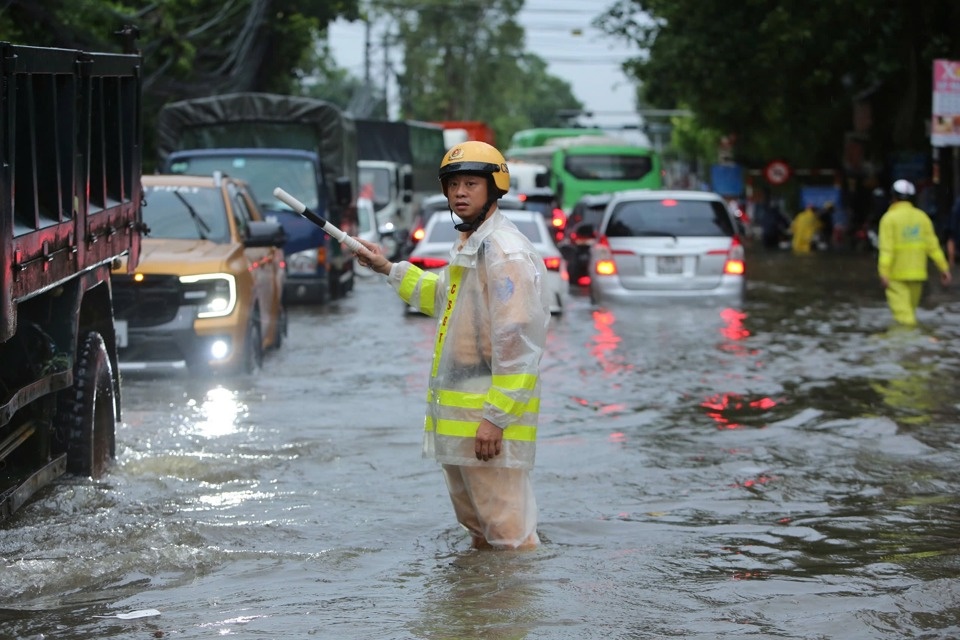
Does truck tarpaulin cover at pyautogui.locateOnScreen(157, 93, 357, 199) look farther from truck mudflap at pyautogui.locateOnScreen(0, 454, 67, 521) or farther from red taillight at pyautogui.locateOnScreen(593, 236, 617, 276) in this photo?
truck mudflap at pyautogui.locateOnScreen(0, 454, 67, 521)

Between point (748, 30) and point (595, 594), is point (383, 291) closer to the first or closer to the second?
point (748, 30)

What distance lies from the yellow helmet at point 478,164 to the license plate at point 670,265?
44.0 feet

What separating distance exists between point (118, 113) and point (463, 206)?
10.4 feet

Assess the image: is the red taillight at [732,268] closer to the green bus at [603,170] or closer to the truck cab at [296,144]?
the truck cab at [296,144]

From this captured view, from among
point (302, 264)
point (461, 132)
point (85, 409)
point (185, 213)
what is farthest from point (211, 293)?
point (461, 132)

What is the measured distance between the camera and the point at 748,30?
35656 millimetres

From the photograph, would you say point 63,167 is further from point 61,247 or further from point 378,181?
point 378,181

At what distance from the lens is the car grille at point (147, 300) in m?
12.7

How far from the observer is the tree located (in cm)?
8944

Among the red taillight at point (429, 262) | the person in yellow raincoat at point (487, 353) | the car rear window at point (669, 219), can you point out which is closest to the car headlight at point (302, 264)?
the red taillight at point (429, 262)

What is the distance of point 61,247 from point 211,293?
5.92 metres

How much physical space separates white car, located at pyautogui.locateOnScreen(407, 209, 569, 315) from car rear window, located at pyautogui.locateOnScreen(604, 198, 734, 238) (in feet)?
2.55

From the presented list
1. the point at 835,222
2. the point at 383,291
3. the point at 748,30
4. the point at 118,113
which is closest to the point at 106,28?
the point at 383,291

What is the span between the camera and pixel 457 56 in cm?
9294
